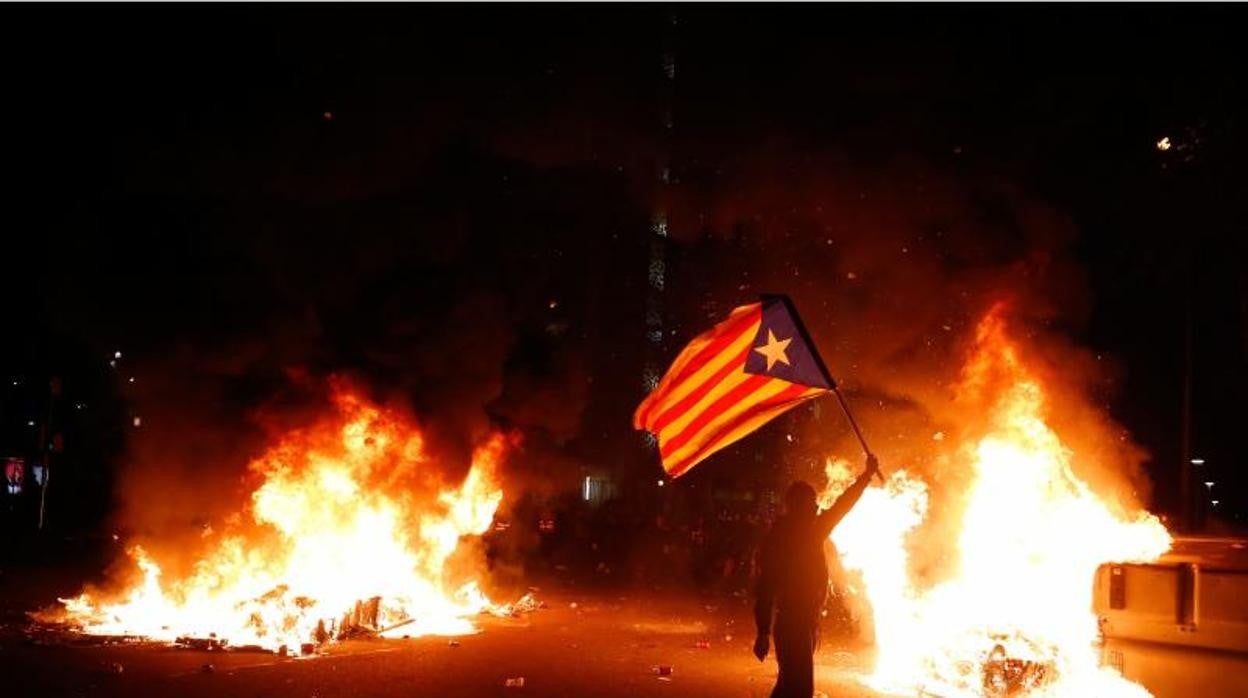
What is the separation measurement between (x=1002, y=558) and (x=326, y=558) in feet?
27.4

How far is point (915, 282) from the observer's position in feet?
42.5

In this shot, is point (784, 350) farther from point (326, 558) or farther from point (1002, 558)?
point (326, 558)

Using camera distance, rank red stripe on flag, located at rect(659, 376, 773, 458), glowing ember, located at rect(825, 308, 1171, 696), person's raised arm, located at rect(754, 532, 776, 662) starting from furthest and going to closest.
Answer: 1. glowing ember, located at rect(825, 308, 1171, 696)
2. red stripe on flag, located at rect(659, 376, 773, 458)
3. person's raised arm, located at rect(754, 532, 776, 662)

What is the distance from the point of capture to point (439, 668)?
1017 centimetres

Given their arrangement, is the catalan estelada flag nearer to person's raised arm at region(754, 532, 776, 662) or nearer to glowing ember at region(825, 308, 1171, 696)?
person's raised arm at region(754, 532, 776, 662)

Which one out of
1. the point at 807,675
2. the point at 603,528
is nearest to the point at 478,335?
the point at 603,528

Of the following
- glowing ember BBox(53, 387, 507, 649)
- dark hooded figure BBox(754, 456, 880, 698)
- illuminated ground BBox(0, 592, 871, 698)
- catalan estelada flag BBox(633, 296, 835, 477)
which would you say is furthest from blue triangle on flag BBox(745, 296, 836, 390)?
glowing ember BBox(53, 387, 507, 649)

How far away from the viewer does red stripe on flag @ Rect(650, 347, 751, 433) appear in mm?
8047

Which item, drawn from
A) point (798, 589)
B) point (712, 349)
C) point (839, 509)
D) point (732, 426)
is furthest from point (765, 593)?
point (712, 349)

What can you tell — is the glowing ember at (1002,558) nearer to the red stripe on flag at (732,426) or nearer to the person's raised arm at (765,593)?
the red stripe on flag at (732,426)

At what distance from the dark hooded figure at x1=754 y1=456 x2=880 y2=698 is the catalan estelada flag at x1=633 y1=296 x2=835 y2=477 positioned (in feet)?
3.85

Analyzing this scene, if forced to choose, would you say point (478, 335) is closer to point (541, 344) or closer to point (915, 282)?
point (541, 344)

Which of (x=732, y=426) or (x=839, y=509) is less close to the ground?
(x=732, y=426)

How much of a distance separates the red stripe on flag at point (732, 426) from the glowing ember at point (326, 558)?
5.11m
